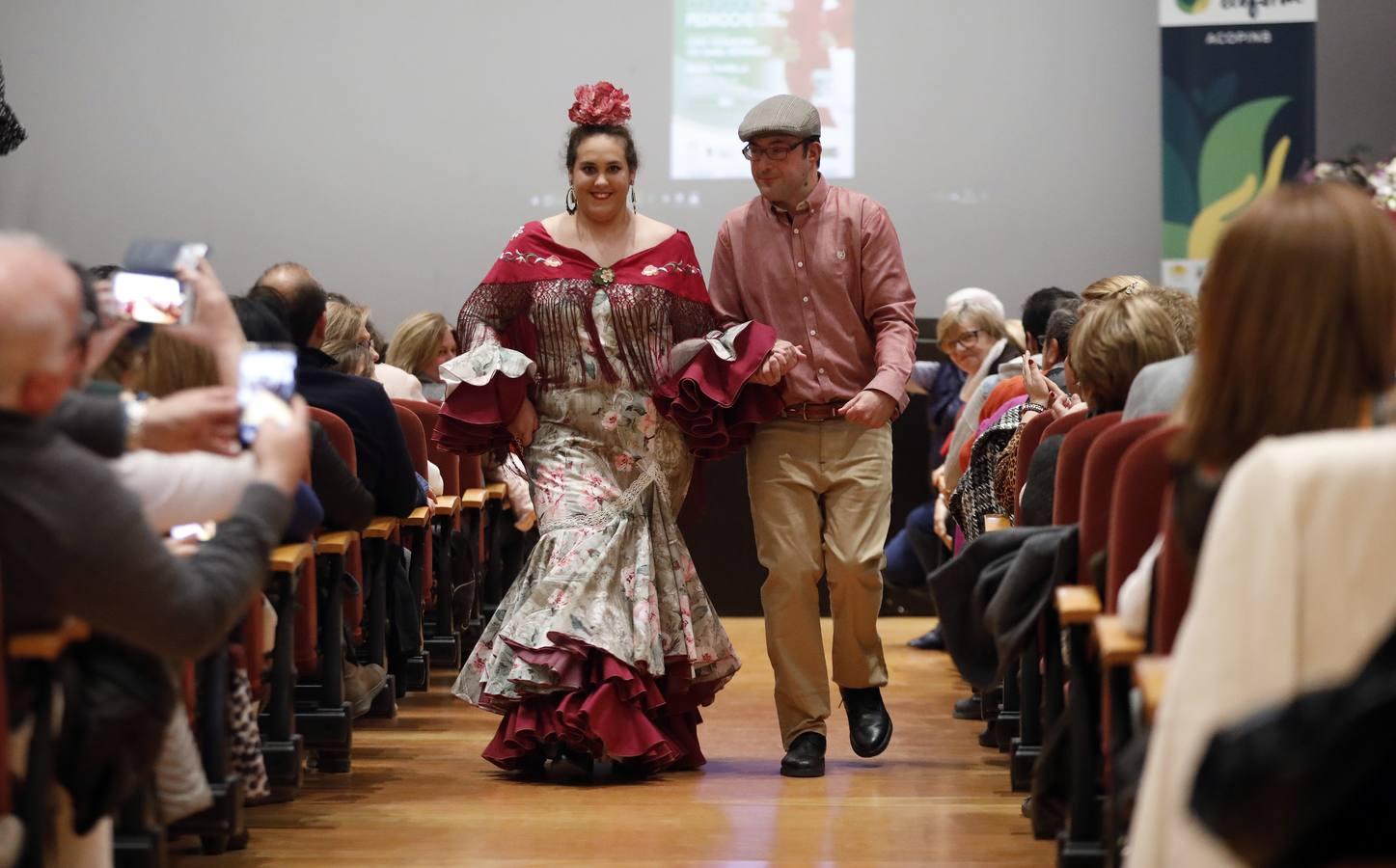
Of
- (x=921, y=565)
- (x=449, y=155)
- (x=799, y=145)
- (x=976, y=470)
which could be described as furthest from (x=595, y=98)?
(x=449, y=155)

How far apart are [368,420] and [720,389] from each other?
0.84 m

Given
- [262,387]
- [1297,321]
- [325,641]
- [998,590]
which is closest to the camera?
[1297,321]

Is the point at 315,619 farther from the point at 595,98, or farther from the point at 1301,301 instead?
the point at 1301,301

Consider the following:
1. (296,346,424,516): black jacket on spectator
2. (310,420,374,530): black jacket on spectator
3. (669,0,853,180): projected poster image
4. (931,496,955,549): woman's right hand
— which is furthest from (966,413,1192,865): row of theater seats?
(669,0,853,180): projected poster image

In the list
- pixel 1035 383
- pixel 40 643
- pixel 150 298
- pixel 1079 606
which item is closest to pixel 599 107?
pixel 1035 383

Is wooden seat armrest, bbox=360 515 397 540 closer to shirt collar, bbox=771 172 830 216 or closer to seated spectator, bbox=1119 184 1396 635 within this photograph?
shirt collar, bbox=771 172 830 216

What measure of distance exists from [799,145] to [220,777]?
2.06 metres

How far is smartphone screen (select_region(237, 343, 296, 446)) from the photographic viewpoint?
7.32 feet

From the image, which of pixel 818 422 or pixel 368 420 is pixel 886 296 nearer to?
pixel 818 422

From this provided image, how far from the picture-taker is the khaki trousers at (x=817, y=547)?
4.23 metres

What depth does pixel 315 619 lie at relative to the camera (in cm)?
395

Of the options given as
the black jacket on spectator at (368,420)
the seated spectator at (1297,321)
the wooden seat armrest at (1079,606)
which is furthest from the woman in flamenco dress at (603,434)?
the seated spectator at (1297,321)

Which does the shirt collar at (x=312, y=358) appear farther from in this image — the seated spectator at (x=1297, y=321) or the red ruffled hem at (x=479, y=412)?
the seated spectator at (x=1297, y=321)

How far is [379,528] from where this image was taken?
4.23 m
